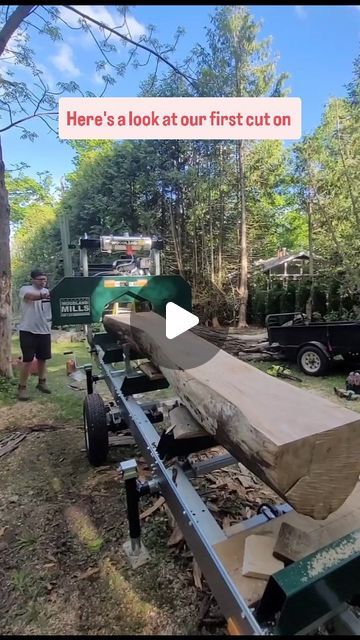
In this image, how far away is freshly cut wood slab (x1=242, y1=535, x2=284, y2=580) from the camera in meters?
1.13

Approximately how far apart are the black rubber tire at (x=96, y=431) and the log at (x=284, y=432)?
132cm

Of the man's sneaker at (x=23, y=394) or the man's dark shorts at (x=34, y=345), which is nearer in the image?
the man's dark shorts at (x=34, y=345)

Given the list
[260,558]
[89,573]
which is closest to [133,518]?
[89,573]

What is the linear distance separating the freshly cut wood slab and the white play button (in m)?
1.35

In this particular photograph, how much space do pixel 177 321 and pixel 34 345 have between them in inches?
104

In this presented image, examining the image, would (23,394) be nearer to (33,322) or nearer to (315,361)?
(33,322)

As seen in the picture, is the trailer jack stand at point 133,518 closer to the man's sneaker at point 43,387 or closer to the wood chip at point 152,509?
the wood chip at point 152,509

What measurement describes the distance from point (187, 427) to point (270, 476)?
683 mm

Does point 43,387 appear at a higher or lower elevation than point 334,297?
lower

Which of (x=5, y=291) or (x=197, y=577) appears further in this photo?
(x=5, y=291)

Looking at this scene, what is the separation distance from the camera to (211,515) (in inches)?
56.4

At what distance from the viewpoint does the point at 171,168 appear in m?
15.2

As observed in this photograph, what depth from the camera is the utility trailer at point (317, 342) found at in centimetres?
561

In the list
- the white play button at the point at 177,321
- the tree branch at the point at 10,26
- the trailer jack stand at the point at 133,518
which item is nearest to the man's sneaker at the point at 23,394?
the white play button at the point at 177,321
